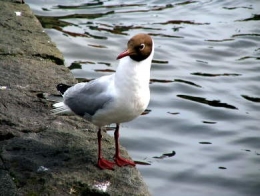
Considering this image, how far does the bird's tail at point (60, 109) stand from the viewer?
4.01 m

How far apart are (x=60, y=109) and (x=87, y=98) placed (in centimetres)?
31

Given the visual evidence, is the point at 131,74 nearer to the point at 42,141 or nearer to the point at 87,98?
the point at 87,98

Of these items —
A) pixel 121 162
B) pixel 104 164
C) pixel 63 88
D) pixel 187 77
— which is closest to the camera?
pixel 104 164

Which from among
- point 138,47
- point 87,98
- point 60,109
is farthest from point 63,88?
point 138,47

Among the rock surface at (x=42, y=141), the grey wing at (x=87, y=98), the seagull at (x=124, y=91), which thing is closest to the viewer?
the rock surface at (x=42, y=141)

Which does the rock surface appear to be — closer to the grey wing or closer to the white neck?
the grey wing

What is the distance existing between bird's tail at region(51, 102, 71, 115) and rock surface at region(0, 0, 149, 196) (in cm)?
12

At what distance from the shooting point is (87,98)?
384cm

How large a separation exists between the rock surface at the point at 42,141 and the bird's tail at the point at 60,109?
4.8 inches

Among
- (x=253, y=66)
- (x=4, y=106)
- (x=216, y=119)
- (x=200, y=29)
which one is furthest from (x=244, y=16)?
(x=4, y=106)

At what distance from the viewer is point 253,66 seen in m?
7.45

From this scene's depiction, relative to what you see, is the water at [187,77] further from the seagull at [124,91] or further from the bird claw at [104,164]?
the seagull at [124,91]

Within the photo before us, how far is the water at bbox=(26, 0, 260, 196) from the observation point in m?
5.23

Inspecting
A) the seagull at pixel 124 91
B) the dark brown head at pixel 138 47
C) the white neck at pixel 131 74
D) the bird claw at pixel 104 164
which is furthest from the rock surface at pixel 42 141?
the dark brown head at pixel 138 47
